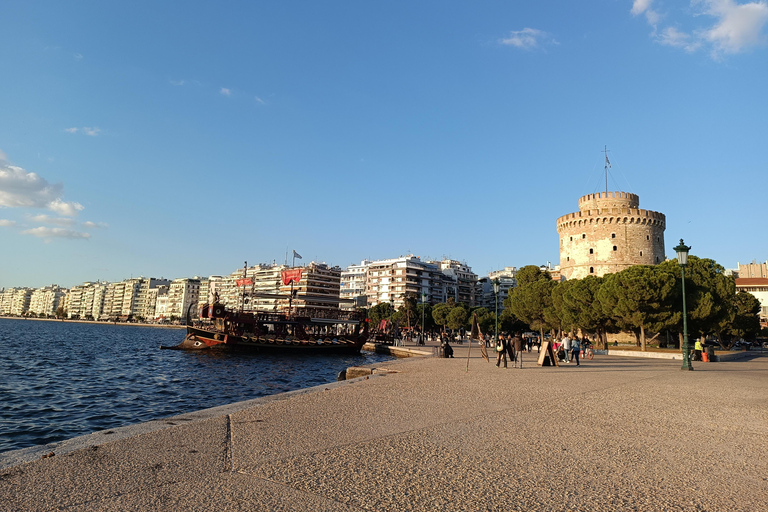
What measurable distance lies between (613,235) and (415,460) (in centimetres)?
5642

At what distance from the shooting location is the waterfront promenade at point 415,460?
409 centimetres

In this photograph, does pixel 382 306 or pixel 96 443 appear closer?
pixel 96 443

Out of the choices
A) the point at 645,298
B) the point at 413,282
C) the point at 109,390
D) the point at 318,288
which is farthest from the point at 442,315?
the point at 109,390

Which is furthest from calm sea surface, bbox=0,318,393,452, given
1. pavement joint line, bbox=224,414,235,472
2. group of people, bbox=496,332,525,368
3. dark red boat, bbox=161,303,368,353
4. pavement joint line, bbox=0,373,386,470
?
dark red boat, bbox=161,303,368,353

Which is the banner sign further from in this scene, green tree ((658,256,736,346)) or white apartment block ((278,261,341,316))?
white apartment block ((278,261,341,316))

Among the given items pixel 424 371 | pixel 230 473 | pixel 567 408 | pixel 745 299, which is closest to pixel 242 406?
pixel 230 473

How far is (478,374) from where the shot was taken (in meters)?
15.1

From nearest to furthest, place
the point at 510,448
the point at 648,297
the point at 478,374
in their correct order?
1. the point at 510,448
2. the point at 478,374
3. the point at 648,297

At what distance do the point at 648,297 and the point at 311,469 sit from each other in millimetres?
32427

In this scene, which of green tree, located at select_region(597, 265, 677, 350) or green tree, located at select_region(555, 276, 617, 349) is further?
green tree, located at select_region(555, 276, 617, 349)

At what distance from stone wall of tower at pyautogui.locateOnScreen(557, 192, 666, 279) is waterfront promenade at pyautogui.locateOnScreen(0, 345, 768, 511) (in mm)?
49496

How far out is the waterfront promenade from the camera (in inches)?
161

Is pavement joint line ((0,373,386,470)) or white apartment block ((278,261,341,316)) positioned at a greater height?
white apartment block ((278,261,341,316))

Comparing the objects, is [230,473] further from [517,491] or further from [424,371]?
[424,371]
